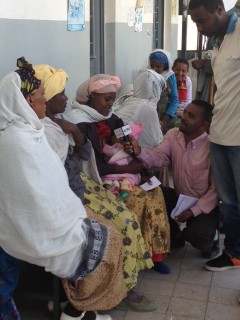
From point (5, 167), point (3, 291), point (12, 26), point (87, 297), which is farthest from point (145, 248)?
point (12, 26)

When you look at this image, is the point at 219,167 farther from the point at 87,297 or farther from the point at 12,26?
the point at 12,26

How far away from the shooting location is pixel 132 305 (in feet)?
9.22

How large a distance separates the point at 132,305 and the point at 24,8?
2107 millimetres

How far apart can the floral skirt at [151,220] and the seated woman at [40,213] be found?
560mm

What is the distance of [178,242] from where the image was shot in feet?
11.7

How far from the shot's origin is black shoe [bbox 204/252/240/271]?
325cm

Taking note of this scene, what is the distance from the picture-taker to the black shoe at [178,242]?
11.4 ft

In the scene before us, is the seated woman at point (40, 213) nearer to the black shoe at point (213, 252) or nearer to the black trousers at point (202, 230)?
the black trousers at point (202, 230)

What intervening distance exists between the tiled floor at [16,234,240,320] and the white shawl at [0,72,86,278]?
0.66 m

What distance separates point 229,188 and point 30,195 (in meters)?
1.48

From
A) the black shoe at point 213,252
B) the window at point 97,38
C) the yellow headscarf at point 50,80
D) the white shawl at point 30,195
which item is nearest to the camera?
the white shawl at point 30,195

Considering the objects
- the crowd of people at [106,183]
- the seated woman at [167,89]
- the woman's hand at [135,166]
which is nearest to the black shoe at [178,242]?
the crowd of people at [106,183]

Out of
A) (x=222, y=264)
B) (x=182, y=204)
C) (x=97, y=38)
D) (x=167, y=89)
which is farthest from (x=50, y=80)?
(x=97, y=38)

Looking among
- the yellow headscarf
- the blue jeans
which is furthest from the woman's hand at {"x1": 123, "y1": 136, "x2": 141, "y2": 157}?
the yellow headscarf
